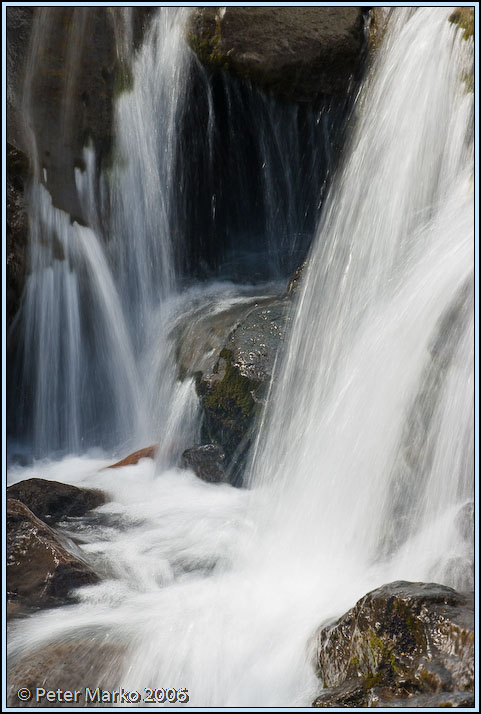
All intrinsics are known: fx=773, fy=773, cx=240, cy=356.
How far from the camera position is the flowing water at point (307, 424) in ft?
13.1

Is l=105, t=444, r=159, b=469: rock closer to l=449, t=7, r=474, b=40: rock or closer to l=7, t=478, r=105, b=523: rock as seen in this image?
l=7, t=478, r=105, b=523: rock

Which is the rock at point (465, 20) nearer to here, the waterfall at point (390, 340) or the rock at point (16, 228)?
the waterfall at point (390, 340)

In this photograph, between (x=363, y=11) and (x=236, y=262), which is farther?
(x=236, y=262)

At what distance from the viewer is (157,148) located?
8297mm

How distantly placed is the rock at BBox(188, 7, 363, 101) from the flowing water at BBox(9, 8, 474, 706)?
0.39m

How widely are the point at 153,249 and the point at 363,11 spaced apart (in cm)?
320

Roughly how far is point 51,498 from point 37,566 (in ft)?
3.77

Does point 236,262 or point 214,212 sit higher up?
point 214,212

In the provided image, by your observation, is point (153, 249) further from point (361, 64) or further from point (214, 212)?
point (361, 64)

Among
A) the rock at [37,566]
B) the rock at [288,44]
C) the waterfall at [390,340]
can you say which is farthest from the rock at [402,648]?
the rock at [288,44]

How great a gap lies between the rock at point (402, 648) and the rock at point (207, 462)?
2806 mm

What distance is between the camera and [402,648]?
317 cm

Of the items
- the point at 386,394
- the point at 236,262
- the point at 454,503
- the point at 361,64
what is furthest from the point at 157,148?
the point at 454,503

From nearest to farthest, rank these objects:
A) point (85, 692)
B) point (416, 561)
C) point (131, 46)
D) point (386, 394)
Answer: point (85, 692)
point (416, 561)
point (386, 394)
point (131, 46)
